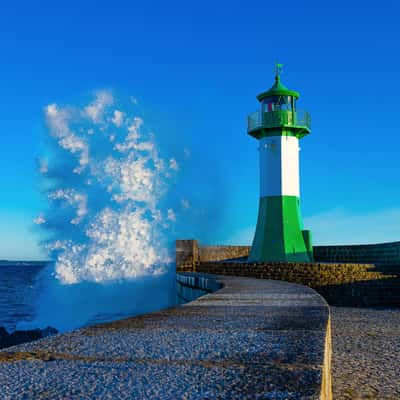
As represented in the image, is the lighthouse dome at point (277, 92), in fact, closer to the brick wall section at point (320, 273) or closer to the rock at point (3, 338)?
the brick wall section at point (320, 273)

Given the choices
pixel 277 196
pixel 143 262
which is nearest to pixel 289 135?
pixel 277 196

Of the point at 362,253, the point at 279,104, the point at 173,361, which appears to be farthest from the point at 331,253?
the point at 173,361

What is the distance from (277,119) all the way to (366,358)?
1155 cm

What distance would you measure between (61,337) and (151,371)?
90cm

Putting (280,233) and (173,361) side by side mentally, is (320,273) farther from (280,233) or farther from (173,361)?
(173,361)

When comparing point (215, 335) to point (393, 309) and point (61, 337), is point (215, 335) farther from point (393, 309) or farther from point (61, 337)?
point (393, 309)

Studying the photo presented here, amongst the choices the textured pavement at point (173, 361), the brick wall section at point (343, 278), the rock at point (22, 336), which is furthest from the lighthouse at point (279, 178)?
the textured pavement at point (173, 361)

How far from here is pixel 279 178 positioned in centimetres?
1630

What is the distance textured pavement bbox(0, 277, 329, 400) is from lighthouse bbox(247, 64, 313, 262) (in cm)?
1289

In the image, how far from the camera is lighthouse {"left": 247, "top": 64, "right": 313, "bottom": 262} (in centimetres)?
1616

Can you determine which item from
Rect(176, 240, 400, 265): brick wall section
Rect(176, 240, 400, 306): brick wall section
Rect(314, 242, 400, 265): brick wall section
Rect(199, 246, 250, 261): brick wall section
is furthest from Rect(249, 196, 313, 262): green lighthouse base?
Rect(176, 240, 400, 306): brick wall section

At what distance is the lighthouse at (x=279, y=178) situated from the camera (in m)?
16.2

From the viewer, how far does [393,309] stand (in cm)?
1145

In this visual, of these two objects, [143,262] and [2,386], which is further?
[143,262]
